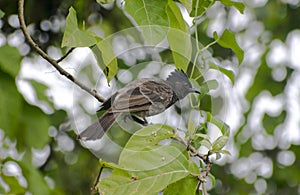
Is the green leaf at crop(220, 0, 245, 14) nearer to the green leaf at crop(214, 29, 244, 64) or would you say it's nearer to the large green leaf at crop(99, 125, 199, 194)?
the green leaf at crop(214, 29, 244, 64)

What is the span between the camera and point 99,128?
3.32 ft

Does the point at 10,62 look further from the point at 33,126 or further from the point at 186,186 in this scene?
the point at 186,186

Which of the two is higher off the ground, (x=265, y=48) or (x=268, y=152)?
(x=265, y=48)

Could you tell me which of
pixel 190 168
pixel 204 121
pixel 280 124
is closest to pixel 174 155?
pixel 190 168

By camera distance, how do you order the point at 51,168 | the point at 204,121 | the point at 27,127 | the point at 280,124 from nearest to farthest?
the point at 204,121 → the point at 27,127 → the point at 51,168 → the point at 280,124

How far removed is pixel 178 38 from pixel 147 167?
20 centimetres

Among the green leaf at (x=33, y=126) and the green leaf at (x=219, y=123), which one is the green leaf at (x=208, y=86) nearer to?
the green leaf at (x=219, y=123)

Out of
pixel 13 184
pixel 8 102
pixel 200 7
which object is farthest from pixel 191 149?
pixel 13 184

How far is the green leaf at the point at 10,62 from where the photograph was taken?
1.67 metres

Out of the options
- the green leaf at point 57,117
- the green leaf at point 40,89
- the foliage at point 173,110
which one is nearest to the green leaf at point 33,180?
the foliage at point 173,110

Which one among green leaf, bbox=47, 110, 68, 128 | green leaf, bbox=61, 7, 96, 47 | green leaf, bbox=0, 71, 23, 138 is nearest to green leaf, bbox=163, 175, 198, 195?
green leaf, bbox=61, 7, 96, 47

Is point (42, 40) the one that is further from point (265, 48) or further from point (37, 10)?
point (265, 48)

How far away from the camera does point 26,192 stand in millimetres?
1811

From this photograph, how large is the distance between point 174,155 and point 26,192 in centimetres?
90
